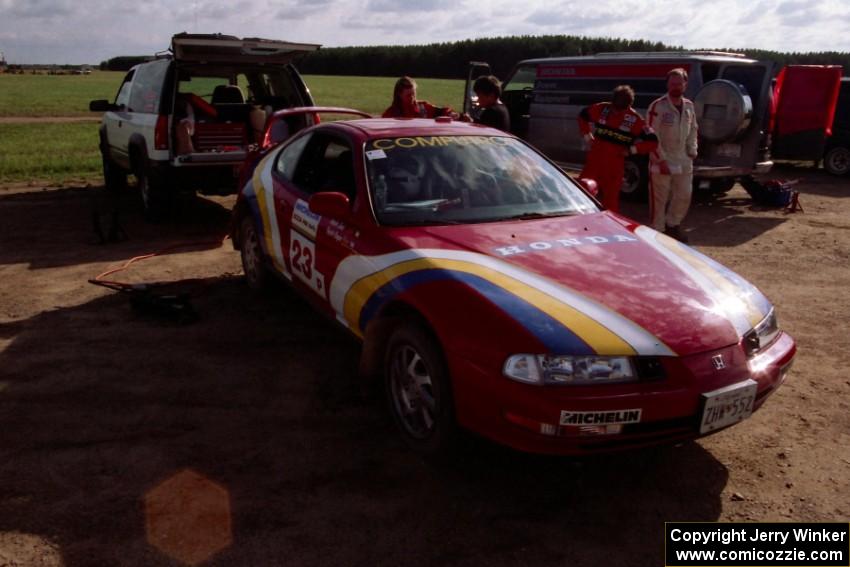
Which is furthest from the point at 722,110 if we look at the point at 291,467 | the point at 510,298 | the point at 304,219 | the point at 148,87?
the point at 291,467

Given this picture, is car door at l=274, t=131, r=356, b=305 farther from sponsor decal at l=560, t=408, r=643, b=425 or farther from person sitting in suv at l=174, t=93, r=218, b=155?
person sitting in suv at l=174, t=93, r=218, b=155

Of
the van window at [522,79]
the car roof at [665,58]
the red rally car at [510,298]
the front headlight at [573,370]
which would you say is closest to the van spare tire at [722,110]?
the car roof at [665,58]

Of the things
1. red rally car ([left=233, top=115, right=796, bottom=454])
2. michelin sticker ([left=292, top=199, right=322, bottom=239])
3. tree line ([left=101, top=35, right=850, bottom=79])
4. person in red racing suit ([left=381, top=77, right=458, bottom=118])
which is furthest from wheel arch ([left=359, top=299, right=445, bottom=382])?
tree line ([left=101, top=35, right=850, bottom=79])

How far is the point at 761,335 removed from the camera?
336 centimetres

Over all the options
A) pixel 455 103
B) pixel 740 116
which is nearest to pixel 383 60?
pixel 455 103

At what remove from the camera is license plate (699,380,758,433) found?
2938 millimetres

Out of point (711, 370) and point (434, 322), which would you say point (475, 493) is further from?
point (711, 370)

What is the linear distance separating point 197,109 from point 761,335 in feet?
24.8

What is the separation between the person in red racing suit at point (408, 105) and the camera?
7141 millimetres

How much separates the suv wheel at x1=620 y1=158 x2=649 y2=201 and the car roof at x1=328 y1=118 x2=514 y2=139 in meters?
6.61

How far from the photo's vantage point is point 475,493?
10.7 ft

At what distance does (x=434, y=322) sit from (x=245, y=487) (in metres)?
1.16

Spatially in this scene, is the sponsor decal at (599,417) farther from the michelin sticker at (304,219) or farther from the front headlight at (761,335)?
the michelin sticker at (304,219)

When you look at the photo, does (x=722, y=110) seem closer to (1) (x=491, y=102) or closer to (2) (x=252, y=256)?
(1) (x=491, y=102)
